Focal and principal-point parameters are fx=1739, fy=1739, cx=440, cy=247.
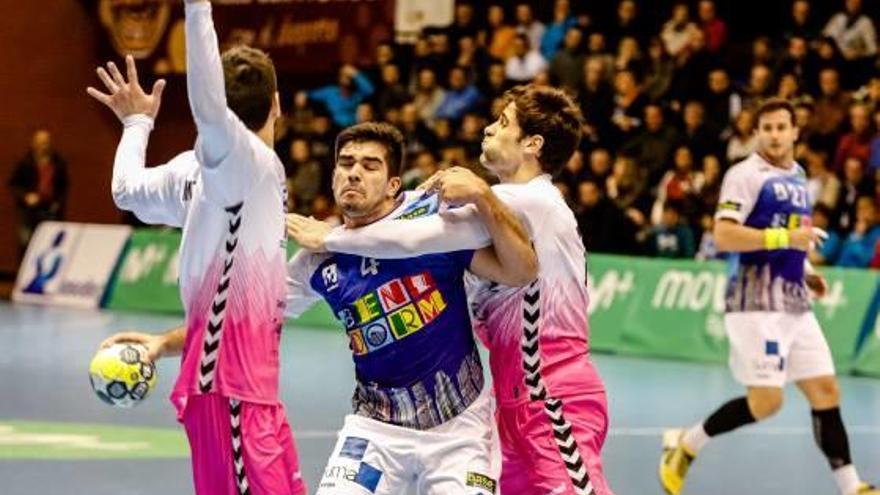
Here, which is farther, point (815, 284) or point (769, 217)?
point (815, 284)

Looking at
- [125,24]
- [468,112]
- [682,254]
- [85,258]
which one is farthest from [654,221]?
[125,24]

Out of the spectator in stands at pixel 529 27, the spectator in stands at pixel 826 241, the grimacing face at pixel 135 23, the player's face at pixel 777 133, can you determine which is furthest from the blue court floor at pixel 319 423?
the grimacing face at pixel 135 23

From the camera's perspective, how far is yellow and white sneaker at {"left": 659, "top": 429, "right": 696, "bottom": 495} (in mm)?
8977

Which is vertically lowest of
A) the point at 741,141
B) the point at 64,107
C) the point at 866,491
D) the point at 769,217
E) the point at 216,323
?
the point at 866,491

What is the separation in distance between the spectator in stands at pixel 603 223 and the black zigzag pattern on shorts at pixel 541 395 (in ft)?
39.9

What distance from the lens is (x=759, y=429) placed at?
1184cm

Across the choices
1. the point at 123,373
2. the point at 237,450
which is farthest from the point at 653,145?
the point at 123,373

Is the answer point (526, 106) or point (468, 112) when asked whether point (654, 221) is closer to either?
point (468, 112)

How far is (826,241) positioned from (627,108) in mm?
3355

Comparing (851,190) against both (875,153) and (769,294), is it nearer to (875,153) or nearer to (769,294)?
(875,153)

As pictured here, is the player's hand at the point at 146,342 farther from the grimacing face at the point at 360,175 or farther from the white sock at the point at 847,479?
the white sock at the point at 847,479

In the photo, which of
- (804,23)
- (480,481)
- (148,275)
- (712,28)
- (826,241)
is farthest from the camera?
(148,275)

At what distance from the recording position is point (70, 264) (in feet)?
70.8

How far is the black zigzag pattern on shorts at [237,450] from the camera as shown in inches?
197
